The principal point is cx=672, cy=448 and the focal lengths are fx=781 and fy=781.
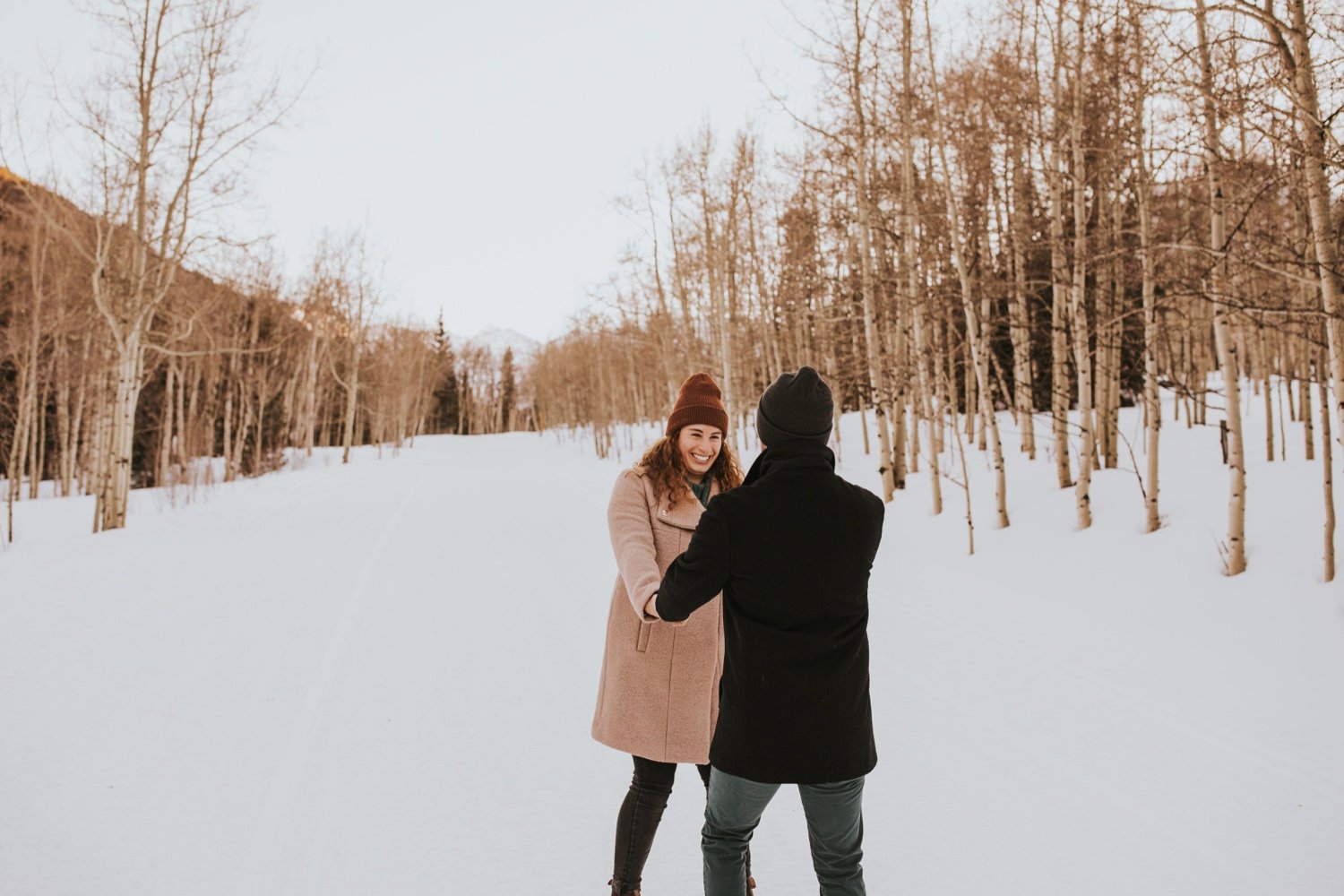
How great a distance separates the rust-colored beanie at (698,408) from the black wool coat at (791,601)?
2.05 ft

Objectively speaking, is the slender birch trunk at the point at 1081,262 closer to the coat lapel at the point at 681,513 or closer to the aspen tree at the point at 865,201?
the aspen tree at the point at 865,201

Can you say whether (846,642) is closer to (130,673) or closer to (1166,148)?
(130,673)

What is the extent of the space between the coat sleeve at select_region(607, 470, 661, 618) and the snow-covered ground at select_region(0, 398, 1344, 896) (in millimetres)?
1498

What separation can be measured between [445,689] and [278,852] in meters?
2.17

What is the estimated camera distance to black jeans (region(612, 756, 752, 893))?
2740 millimetres

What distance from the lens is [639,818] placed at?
2.74 meters

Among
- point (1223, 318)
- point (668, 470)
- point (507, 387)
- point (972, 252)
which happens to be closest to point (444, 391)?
point (507, 387)

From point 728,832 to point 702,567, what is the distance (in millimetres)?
831

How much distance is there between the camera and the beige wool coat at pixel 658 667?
2.72m

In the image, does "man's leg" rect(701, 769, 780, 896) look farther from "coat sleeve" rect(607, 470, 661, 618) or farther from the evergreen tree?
the evergreen tree

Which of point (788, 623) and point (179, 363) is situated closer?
point (788, 623)

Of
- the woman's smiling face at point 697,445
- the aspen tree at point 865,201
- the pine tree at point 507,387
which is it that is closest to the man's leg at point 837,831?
the woman's smiling face at point 697,445

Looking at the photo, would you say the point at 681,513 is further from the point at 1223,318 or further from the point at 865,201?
the point at 865,201

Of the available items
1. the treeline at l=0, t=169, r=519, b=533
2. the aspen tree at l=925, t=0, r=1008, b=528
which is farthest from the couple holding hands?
the treeline at l=0, t=169, r=519, b=533
